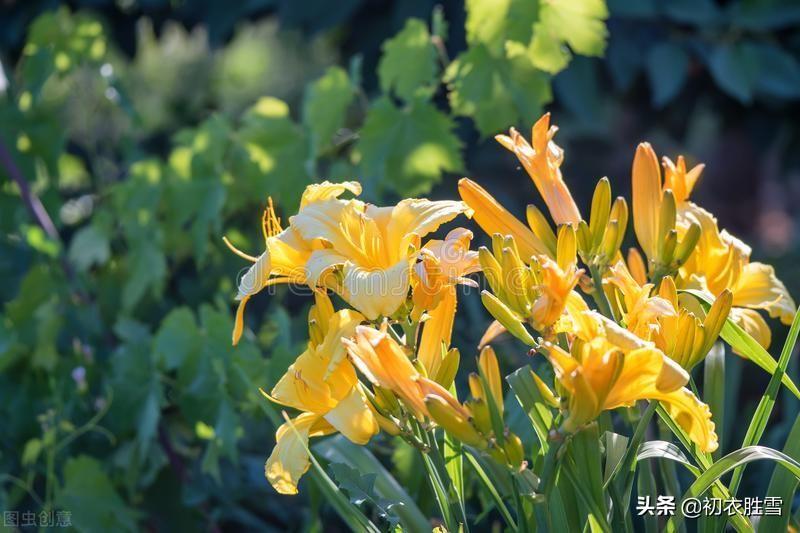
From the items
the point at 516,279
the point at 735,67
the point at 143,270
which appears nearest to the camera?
the point at 516,279

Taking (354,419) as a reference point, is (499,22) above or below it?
above

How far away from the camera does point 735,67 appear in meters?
2.18

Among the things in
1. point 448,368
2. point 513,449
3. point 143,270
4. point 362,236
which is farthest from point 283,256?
point 143,270

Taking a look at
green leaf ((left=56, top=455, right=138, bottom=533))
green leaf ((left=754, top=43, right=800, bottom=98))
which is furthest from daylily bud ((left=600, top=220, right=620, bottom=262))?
green leaf ((left=754, top=43, right=800, bottom=98))

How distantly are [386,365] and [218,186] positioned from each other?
3.58 feet

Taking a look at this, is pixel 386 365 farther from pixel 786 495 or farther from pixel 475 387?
pixel 786 495

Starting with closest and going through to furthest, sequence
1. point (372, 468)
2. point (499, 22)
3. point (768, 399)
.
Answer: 1. point (768, 399)
2. point (372, 468)
3. point (499, 22)

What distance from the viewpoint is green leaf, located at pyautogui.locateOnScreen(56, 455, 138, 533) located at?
1.51 m

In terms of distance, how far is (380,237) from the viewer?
912mm

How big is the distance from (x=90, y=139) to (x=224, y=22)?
484 mm

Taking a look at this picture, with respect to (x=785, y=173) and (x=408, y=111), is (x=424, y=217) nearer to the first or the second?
(x=408, y=111)

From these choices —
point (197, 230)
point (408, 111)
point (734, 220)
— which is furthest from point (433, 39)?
point (734, 220)

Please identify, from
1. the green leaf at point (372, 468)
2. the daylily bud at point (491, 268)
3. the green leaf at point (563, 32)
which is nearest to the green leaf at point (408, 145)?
the green leaf at point (563, 32)

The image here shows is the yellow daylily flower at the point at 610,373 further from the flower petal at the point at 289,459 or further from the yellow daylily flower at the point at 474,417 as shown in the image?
the flower petal at the point at 289,459
